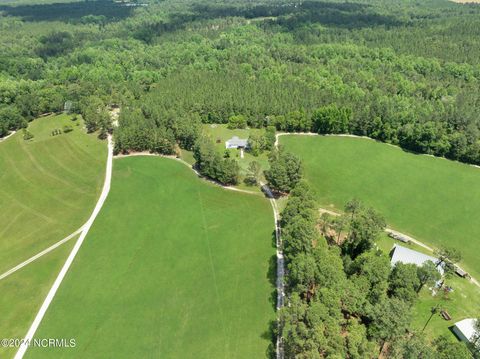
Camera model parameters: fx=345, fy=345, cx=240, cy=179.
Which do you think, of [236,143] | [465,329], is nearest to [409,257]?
[465,329]

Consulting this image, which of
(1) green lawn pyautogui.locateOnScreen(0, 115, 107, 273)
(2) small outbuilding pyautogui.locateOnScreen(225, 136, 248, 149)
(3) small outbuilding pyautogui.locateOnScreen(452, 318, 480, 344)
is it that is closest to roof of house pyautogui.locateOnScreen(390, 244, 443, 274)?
(3) small outbuilding pyautogui.locateOnScreen(452, 318, 480, 344)

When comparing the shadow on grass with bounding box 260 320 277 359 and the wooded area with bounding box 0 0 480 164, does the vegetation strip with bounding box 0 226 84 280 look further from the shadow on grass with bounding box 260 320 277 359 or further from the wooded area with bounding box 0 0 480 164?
the shadow on grass with bounding box 260 320 277 359

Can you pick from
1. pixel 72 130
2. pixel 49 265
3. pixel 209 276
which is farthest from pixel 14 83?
pixel 209 276

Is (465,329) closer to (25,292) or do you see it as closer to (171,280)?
(171,280)

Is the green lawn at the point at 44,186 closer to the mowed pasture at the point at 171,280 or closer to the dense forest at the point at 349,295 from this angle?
the mowed pasture at the point at 171,280

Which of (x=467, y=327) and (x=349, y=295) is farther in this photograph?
(x=467, y=327)

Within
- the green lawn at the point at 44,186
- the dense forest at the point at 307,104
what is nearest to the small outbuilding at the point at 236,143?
the dense forest at the point at 307,104
